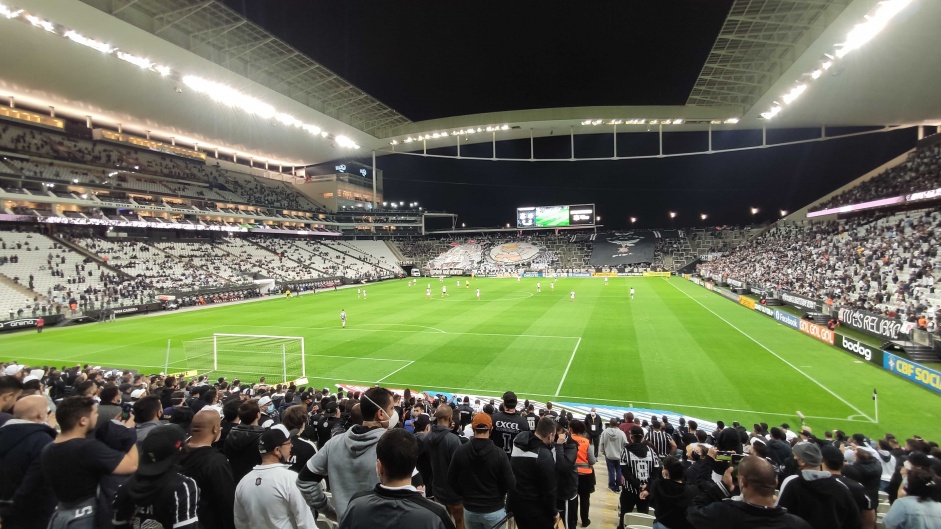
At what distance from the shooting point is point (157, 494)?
2947 millimetres

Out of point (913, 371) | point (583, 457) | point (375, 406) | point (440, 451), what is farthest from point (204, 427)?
point (913, 371)

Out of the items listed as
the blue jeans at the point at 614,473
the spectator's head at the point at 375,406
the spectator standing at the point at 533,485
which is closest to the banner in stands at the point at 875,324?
the blue jeans at the point at 614,473

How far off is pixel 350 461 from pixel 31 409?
3137mm

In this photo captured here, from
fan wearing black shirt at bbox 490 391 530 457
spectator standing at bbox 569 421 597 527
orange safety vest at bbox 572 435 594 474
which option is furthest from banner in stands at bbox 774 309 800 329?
fan wearing black shirt at bbox 490 391 530 457

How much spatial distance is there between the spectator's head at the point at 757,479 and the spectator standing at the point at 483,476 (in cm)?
182

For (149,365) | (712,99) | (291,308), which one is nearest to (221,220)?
(291,308)

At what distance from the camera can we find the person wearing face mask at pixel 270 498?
3100 millimetres

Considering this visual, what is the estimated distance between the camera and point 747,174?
189ft

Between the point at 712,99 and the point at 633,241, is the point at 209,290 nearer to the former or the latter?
the point at 712,99

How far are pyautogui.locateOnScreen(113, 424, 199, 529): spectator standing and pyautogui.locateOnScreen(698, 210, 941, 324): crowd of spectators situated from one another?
25.7 metres

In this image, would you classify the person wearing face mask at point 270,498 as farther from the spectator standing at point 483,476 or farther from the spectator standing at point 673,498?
the spectator standing at point 673,498

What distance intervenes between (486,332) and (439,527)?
2272 centimetres

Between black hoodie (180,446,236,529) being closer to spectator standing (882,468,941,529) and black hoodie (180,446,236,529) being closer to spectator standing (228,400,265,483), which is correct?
spectator standing (228,400,265,483)

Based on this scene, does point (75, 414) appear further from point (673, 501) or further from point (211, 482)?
point (673, 501)
